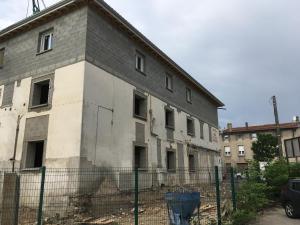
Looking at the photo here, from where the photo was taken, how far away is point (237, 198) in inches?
428

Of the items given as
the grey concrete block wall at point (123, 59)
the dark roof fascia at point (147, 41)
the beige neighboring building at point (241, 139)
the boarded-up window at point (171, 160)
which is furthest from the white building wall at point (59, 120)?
the beige neighboring building at point (241, 139)

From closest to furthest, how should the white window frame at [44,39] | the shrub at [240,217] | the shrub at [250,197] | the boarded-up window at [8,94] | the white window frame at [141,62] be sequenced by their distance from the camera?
1. the shrub at [240,217]
2. the shrub at [250,197]
3. the white window frame at [44,39]
4. the boarded-up window at [8,94]
5. the white window frame at [141,62]

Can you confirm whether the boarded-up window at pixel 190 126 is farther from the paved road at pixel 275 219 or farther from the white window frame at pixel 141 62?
the paved road at pixel 275 219

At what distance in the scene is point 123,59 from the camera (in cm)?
1681

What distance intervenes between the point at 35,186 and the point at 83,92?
4.78m

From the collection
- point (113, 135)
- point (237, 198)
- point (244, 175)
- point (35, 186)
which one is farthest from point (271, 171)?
point (35, 186)

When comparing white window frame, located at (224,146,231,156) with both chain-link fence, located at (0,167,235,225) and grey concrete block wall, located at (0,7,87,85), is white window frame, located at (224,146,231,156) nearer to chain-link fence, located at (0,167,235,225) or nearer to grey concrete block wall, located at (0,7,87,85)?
chain-link fence, located at (0,167,235,225)

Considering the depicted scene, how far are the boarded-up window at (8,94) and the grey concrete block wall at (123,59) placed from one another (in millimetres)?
5233

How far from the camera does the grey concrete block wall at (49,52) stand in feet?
47.9

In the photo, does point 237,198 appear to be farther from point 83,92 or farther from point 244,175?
point 83,92

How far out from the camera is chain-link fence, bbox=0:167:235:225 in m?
10.2

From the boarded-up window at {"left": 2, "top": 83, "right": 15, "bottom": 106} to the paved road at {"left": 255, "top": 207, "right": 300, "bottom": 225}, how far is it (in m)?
13.3

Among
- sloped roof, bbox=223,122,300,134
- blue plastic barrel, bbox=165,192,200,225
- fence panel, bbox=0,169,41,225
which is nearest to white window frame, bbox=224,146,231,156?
sloped roof, bbox=223,122,300,134

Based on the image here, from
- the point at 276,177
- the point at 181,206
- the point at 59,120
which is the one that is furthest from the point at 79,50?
the point at 276,177
